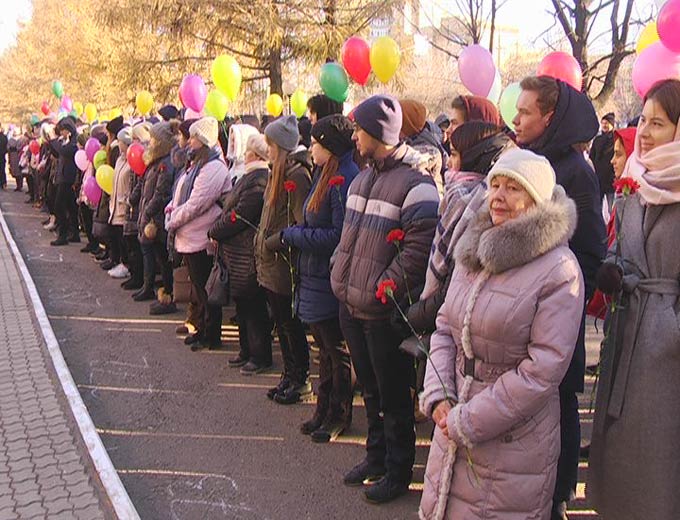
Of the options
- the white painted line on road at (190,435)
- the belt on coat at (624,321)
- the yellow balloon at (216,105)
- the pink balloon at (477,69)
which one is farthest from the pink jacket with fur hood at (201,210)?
the belt on coat at (624,321)

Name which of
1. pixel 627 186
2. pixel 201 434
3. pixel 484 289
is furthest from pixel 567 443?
pixel 201 434

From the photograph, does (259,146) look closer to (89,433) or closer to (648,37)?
(89,433)

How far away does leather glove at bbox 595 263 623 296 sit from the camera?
2.57 meters

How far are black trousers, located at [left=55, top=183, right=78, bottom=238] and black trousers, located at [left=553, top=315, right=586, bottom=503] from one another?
10.7 metres

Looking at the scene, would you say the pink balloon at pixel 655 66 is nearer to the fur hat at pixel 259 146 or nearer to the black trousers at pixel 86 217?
the fur hat at pixel 259 146

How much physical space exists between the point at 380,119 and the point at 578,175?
1123 mm

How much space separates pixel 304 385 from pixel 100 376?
191 cm

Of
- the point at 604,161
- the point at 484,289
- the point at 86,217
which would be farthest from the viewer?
the point at 86,217

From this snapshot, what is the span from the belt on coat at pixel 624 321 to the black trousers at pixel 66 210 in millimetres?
10987

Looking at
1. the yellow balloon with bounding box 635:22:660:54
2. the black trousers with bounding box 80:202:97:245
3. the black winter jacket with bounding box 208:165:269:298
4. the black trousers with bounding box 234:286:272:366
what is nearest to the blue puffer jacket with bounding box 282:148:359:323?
the black winter jacket with bounding box 208:165:269:298

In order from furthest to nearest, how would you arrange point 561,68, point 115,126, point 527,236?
point 115,126, point 561,68, point 527,236

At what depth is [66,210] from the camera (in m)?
12.1

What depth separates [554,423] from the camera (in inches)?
97.8

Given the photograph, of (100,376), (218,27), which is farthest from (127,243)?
(218,27)
